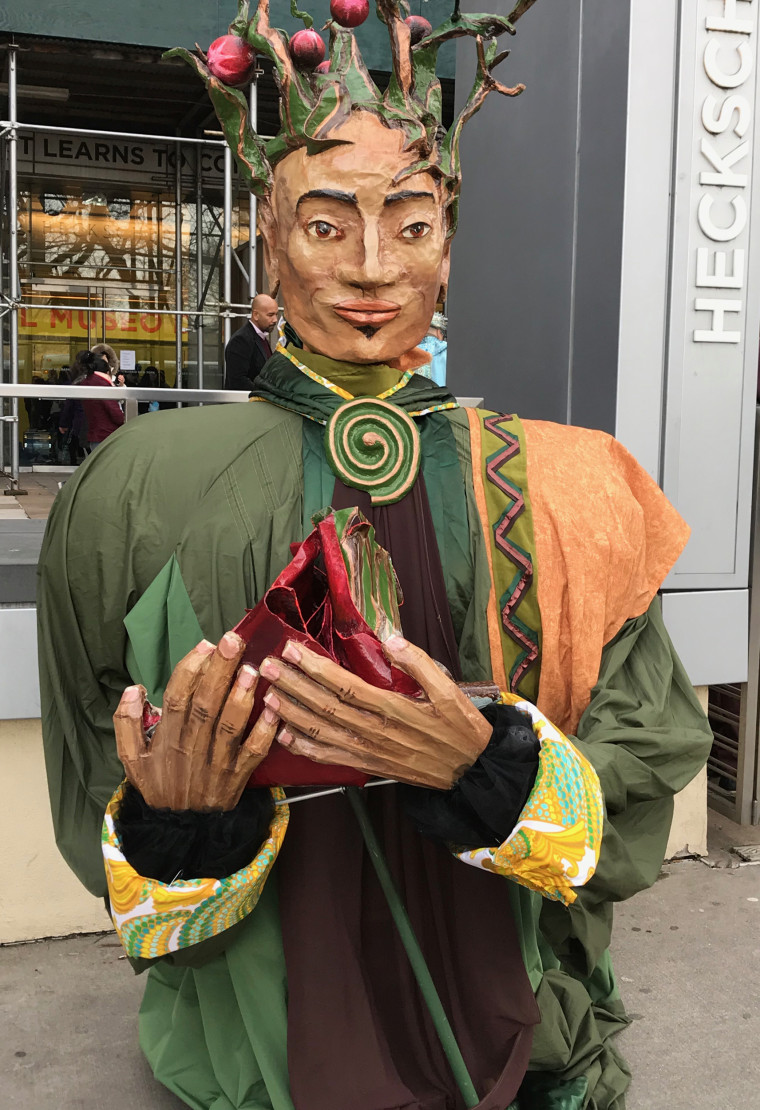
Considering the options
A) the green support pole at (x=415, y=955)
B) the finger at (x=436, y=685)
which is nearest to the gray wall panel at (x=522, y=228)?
the green support pole at (x=415, y=955)

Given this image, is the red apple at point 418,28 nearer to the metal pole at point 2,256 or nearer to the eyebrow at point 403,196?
the eyebrow at point 403,196

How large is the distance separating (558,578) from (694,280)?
179cm

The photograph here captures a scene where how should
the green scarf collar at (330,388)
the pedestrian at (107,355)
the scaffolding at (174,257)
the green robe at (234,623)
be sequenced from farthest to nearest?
the pedestrian at (107,355) < the scaffolding at (174,257) < the green scarf collar at (330,388) < the green robe at (234,623)

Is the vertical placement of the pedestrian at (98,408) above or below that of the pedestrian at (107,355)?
below

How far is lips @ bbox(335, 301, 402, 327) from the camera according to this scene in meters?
1.80

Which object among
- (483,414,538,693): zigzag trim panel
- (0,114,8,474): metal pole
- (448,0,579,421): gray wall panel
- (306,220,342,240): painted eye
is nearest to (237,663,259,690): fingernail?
(483,414,538,693): zigzag trim panel

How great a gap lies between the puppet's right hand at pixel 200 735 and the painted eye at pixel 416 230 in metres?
0.81

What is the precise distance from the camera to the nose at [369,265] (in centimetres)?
176

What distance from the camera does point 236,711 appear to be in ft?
4.52

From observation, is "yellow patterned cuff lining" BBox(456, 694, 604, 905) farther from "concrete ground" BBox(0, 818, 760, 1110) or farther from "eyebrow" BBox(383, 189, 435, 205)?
"concrete ground" BBox(0, 818, 760, 1110)

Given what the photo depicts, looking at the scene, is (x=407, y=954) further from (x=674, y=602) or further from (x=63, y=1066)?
(x=674, y=602)

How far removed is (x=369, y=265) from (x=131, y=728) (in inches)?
33.1

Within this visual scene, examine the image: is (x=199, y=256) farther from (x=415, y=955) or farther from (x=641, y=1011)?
(x=415, y=955)

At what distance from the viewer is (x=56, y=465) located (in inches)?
457
